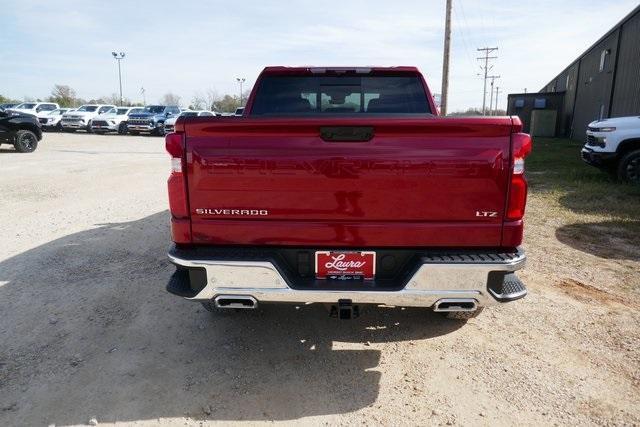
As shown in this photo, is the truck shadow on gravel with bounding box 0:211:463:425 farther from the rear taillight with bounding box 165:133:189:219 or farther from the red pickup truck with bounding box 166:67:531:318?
the rear taillight with bounding box 165:133:189:219

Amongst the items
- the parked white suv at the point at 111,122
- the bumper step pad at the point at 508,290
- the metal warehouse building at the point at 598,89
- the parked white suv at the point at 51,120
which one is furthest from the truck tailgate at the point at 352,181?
the parked white suv at the point at 51,120

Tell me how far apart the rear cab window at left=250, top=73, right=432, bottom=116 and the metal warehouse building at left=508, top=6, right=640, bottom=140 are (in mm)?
16644

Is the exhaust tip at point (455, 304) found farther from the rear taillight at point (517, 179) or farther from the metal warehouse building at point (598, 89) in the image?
the metal warehouse building at point (598, 89)

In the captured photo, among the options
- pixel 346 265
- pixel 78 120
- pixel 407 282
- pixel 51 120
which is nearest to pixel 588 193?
pixel 407 282

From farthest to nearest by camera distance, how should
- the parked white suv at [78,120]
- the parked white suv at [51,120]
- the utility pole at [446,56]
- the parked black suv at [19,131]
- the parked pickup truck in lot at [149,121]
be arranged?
the parked white suv at [51,120]
the parked white suv at [78,120]
the parked pickup truck in lot at [149,121]
the utility pole at [446,56]
the parked black suv at [19,131]

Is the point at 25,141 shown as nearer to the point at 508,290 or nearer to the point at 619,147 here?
the point at 508,290

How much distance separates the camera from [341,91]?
4336 millimetres

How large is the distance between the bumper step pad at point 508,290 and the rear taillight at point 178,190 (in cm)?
184

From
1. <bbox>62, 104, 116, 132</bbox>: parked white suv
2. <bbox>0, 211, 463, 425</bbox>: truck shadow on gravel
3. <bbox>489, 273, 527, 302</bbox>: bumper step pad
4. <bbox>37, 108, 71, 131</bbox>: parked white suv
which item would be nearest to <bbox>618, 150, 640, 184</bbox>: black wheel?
<bbox>0, 211, 463, 425</bbox>: truck shadow on gravel

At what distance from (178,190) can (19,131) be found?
1618 centimetres

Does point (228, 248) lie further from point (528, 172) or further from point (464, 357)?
point (528, 172)

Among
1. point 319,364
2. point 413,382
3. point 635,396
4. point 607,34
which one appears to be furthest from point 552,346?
point 607,34

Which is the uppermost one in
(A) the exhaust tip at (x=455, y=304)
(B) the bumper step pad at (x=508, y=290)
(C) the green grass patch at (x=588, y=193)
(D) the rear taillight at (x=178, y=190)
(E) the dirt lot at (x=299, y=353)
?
(D) the rear taillight at (x=178, y=190)

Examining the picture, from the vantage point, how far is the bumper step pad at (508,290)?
8.78ft
